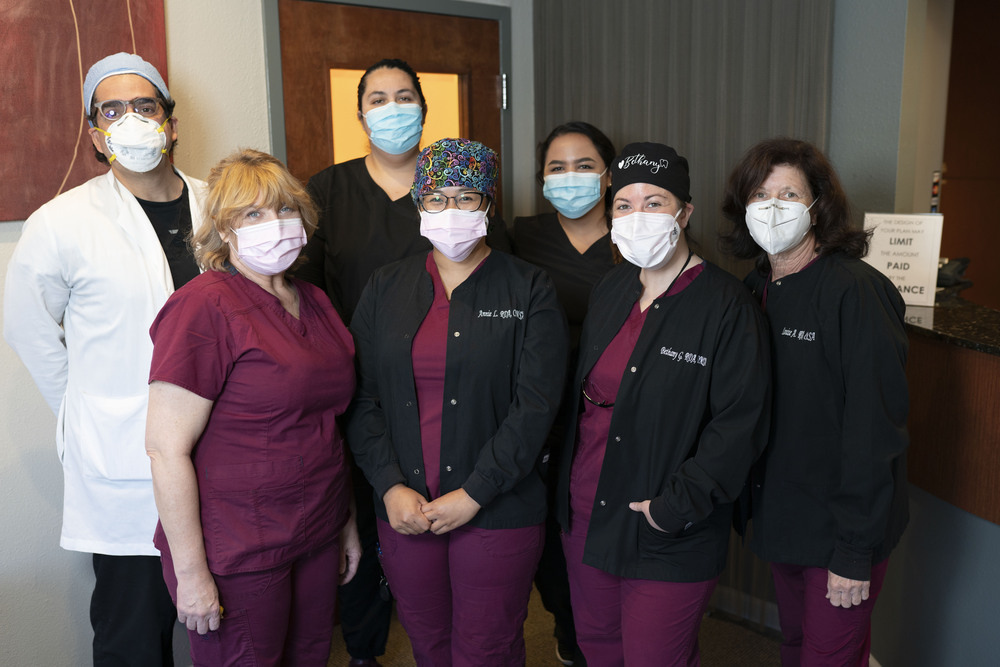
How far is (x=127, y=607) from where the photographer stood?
207 centimetres

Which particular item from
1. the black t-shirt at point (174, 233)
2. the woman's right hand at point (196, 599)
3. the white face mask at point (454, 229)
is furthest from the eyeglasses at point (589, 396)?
the black t-shirt at point (174, 233)

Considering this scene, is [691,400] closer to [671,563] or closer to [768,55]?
[671,563]

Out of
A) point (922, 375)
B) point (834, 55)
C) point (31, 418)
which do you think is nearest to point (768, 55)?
point (834, 55)

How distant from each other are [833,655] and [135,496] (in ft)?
5.55

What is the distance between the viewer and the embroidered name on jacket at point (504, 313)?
178 centimetres

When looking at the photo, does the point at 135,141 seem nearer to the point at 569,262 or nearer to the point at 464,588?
the point at 569,262

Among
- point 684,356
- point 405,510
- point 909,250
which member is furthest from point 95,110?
point 909,250

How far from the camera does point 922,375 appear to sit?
2113mm

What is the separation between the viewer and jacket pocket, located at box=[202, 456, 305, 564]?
158 centimetres

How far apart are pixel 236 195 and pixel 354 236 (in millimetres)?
615

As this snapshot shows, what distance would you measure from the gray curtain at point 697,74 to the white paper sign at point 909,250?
1.02ft

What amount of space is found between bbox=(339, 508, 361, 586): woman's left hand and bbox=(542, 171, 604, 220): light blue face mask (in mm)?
1042

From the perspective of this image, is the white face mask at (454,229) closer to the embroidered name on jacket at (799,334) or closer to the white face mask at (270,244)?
the white face mask at (270,244)

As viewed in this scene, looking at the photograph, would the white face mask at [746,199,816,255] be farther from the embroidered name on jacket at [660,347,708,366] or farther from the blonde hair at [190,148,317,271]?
the blonde hair at [190,148,317,271]
